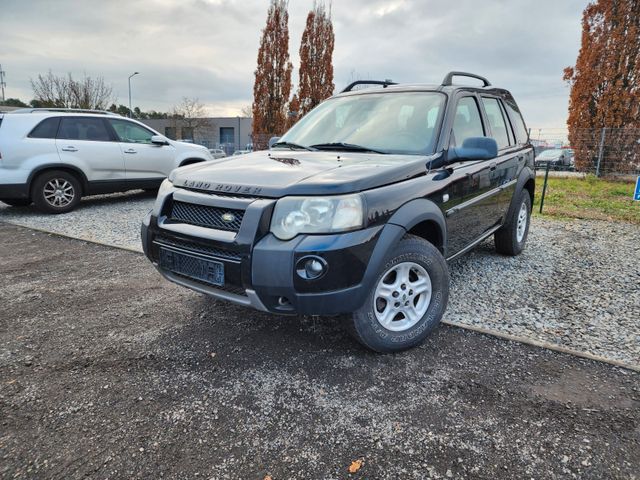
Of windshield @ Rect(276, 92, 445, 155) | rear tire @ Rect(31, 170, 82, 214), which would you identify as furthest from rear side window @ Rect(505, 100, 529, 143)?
rear tire @ Rect(31, 170, 82, 214)

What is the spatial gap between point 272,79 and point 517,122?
52.6ft

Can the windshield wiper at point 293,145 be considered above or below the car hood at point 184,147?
below

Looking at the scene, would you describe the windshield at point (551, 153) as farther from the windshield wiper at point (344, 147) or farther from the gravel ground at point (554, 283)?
the windshield wiper at point (344, 147)

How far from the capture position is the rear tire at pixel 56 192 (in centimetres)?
684

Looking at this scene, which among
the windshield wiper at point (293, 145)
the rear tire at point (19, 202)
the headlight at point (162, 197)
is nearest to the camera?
the headlight at point (162, 197)

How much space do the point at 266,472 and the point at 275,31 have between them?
20.0 meters

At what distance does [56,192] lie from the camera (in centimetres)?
705

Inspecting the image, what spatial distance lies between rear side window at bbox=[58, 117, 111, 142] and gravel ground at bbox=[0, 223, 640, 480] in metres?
5.02

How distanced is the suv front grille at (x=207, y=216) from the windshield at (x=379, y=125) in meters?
1.18

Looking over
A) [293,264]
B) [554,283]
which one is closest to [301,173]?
[293,264]

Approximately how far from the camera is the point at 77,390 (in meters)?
2.25

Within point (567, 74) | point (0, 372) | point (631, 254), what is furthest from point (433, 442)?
point (567, 74)

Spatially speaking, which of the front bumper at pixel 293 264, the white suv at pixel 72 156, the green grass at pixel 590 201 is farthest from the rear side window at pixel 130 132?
the green grass at pixel 590 201

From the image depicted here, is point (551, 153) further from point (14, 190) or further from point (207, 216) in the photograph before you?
point (14, 190)
